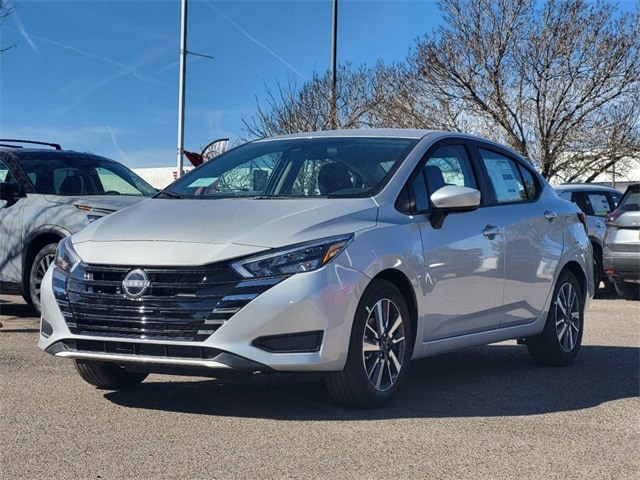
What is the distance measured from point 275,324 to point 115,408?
1.23m

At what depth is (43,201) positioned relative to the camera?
10086 millimetres

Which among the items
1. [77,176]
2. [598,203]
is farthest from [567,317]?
[598,203]

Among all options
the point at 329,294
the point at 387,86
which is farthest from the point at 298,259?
the point at 387,86

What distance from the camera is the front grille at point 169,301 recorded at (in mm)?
5246

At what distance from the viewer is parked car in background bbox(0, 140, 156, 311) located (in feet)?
32.3

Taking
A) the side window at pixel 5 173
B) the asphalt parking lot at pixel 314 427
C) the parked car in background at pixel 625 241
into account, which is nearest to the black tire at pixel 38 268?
the side window at pixel 5 173

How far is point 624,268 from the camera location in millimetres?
13805

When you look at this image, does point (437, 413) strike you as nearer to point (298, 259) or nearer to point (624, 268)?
point (298, 259)

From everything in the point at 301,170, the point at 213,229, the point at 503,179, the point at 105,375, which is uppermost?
the point at 301,170

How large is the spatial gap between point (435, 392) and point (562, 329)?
181 cm

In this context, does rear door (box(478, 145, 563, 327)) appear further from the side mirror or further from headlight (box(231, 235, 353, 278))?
headlight (box(231, 235, 353, 278))

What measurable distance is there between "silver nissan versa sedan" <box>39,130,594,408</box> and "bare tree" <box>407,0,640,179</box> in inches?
771

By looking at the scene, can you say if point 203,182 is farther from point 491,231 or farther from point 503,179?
point 503,179

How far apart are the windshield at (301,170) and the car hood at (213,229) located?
33cm
